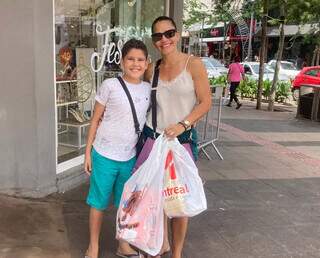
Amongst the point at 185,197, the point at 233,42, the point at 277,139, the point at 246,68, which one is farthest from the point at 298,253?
the point at 233,42

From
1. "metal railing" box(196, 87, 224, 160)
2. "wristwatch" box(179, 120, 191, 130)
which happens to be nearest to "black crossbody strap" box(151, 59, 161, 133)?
"wristwatch" box(179, 120, 191, 130)

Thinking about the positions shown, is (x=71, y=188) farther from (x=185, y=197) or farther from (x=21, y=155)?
(x=185, y=197)

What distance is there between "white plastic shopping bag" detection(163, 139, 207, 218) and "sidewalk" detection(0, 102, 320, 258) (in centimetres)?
88

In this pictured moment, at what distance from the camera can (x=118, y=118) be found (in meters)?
3.19

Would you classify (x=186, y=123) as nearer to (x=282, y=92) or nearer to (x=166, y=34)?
(x=166, y=34)

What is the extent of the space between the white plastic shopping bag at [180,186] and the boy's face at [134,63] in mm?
531

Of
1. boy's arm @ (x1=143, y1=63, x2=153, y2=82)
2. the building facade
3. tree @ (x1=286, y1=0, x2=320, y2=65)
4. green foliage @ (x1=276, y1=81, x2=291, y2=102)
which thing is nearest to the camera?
boy's arm @ (x1=143, y1=63, x2=153, y2=82)

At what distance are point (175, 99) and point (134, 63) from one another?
0.37 meters

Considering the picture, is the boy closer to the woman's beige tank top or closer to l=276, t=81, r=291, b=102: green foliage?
the woman's beige tank top

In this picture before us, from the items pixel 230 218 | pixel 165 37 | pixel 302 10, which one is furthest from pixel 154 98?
pixel 302 10

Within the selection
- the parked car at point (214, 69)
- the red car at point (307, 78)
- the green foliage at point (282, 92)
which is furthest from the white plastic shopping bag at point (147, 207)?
the parked car at point (214, 69)

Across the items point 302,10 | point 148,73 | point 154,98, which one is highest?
point 302,10

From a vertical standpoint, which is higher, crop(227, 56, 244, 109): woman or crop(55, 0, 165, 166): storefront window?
crop(55, 0, 165, 166): storefront window

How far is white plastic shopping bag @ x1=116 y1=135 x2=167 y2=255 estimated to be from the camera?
119 inches
